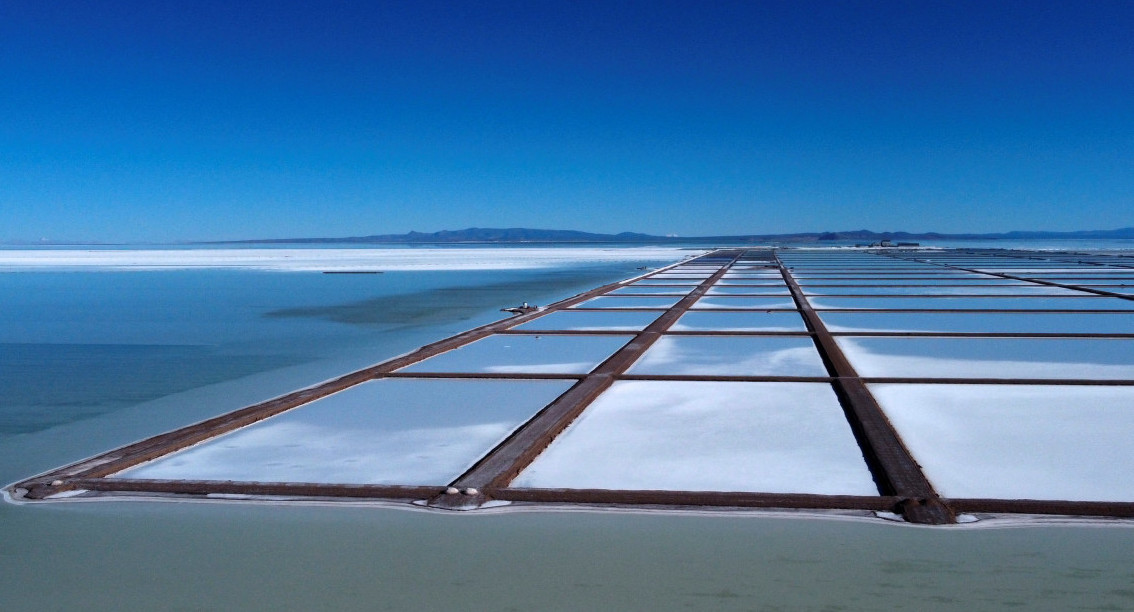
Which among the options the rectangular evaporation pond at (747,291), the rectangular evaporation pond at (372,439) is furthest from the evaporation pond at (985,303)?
the rectangular evaporation pond at (372,439)

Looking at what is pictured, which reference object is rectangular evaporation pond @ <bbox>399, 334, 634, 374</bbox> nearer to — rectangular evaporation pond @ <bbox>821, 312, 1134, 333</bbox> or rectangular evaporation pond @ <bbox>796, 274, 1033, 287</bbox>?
rectangular evaporation pond @ <bbox>821, 312, 1134, 333</bbox>


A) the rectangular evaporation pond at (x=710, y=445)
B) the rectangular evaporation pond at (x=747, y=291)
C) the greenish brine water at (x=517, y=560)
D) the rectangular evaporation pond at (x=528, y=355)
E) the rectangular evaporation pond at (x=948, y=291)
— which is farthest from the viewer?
the rectangular evaporation pond at (x=747, y=291)

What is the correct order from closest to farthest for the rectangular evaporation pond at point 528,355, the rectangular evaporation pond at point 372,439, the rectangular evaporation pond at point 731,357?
the rectangular evaporation pond at point 372,439 → the rectangular evaporation pond at point 731,357 → the rectangular evaporation pond at point 528,355

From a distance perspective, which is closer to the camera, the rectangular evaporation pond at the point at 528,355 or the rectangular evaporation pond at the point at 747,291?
the rectangular evaporation pond at the point at 528,355

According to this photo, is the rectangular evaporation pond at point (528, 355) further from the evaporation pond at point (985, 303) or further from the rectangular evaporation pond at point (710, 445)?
the evaporation pond at point (985, 303)

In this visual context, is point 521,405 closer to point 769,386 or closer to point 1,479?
point 769,386

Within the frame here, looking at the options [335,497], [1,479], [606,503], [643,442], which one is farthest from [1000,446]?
[1,479]
